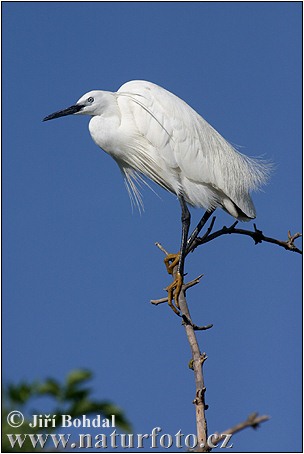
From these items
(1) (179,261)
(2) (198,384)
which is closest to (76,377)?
(2) (198,384)

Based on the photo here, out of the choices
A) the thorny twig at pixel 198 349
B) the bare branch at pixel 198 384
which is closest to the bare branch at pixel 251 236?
the thorny twig at pixel 198 349

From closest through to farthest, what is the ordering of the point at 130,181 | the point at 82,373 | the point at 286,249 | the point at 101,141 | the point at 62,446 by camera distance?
the point at 62,446 < the point at 82,373 < the point at 286,249 < the point at 101,141 < the point at 130,181

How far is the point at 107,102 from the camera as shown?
636cm

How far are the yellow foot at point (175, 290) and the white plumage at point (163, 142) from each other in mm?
815

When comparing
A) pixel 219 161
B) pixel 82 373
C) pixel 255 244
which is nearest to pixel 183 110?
pixel 219 161

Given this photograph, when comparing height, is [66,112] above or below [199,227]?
above

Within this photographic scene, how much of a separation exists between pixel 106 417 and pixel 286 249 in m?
2.18

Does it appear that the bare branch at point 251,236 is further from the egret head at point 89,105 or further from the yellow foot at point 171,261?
the egret head at point 89,105

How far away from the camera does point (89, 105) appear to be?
6375mm

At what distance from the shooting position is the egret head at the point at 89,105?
6.34 metres

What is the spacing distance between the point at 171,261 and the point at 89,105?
135 cm

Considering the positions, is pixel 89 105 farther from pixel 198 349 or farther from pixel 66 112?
pixel 198 349

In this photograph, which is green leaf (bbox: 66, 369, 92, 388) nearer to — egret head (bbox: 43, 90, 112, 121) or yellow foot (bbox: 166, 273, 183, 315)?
yellow foot (bbox: 166, 273, 183, 315)

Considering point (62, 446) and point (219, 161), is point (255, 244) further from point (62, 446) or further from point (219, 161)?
point (62, 446)
